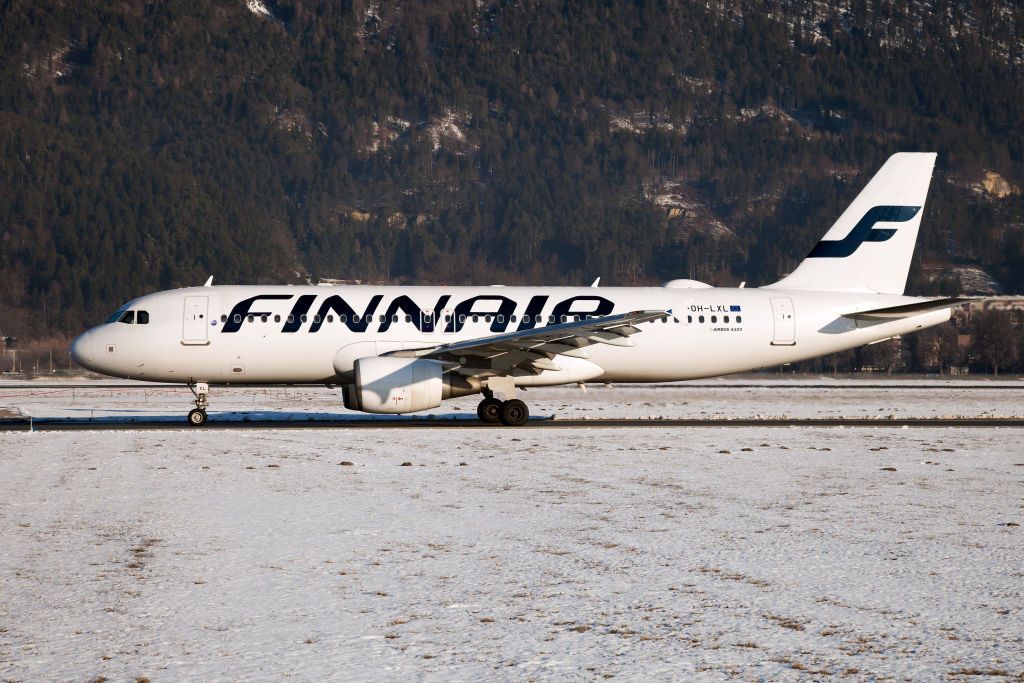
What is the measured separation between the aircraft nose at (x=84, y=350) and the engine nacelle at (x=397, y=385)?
24.4ft

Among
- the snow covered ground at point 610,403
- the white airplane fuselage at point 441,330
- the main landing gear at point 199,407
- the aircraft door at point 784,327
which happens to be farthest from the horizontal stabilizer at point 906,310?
the main landing gear at point 199,407

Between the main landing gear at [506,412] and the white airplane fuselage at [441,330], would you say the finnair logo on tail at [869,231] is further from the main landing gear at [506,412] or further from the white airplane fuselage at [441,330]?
the main landing gear at [506,412]

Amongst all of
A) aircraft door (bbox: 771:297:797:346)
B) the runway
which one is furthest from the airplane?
the runway

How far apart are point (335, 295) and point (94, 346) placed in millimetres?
6313

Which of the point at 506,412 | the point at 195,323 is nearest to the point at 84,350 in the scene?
the point at 195,323

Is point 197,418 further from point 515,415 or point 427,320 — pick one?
point 515,415

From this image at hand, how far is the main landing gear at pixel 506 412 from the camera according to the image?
29906 millimetres

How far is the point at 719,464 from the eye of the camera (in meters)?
21.7

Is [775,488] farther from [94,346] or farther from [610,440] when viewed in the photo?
[94,346]

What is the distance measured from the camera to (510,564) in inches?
506

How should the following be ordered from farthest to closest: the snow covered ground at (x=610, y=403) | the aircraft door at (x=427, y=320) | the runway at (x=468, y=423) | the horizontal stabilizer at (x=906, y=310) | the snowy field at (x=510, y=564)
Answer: the snow covered ground at (x=610, y=403) < the horizontal stabilizer at (x=906, y=310) < the aircraft door at (x=427, y=320) < the runway at (x=468, y=423) < the snowy field at (x=510, y=564)

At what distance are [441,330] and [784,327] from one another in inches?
375

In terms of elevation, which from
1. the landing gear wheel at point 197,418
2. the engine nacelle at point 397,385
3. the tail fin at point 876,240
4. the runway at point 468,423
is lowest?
the runway at point 468,423

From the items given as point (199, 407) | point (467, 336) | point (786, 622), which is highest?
point (467, 336)
